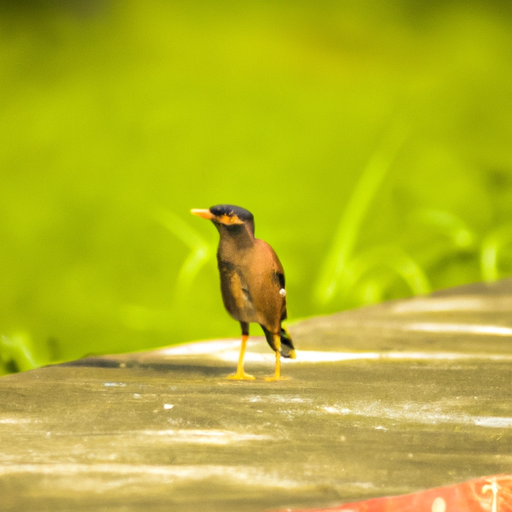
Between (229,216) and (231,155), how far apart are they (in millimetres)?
514

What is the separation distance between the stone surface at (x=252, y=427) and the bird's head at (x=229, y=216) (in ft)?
0.57

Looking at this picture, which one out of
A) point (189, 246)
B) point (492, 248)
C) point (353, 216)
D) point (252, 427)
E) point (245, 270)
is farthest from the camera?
point (492, 248)

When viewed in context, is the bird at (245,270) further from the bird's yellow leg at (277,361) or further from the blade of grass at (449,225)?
the blade of grass at (449,225)

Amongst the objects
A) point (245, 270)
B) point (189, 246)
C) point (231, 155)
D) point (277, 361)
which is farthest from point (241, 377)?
point (231, 155)

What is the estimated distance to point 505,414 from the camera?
0.70m

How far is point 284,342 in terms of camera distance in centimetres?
81

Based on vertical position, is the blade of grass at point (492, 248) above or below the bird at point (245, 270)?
above

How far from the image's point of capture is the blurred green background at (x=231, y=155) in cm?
113

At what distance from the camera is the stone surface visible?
504 millimetres

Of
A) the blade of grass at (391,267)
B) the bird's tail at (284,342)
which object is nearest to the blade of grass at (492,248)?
the blade of grass at (391,267)

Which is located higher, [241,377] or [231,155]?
[231,155]

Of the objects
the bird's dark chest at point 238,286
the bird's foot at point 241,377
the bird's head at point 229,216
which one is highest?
the bird's head at point 229,216

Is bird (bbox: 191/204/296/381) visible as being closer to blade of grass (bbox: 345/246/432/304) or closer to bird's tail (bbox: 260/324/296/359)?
bird's tail (bbox: 260/324/296/359)

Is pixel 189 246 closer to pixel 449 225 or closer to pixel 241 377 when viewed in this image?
pixel 241 377
